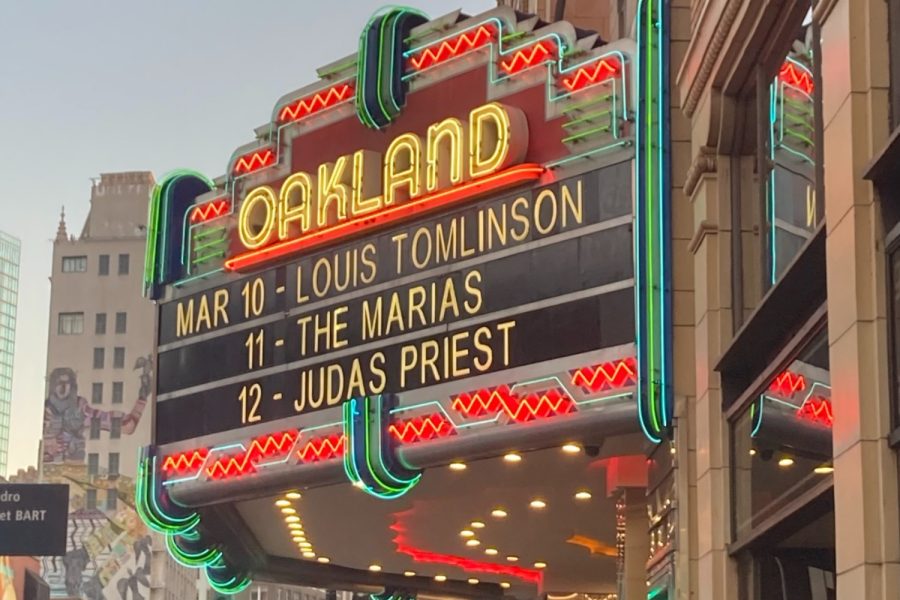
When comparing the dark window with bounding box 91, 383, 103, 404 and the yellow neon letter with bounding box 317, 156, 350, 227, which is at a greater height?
the dark window with bounding box 91, 383, 103, 404

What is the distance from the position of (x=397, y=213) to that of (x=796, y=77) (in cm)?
971

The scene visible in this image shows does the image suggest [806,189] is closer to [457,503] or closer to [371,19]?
[371,19]

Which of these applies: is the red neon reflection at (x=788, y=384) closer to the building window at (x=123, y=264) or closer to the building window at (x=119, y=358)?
the building window at (x=119, y=358)

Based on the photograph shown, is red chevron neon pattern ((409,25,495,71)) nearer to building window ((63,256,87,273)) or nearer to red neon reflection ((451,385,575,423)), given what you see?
red neon reflection ((451,385,575,423))

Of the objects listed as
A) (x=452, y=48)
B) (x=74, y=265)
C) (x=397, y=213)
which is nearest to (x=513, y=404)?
(x=397, y=213)

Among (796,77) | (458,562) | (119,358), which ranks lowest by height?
(458,562)

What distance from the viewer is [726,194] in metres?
16.2

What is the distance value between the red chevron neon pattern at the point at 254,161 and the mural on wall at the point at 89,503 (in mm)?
108917

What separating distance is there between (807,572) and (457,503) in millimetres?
13139

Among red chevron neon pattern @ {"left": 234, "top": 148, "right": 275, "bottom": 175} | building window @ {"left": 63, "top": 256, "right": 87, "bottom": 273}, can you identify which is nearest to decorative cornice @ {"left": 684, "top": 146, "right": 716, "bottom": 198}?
red chevron neon pattern @ {"left": 234, "top": 148, "right": 275, "bottom": 175}

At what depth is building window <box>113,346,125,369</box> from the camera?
13588 centimetres

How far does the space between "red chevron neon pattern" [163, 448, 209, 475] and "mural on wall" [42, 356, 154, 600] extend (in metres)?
108

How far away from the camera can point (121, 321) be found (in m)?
136

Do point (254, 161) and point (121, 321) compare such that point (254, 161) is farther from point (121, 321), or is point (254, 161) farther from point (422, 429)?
point (121, 321)
